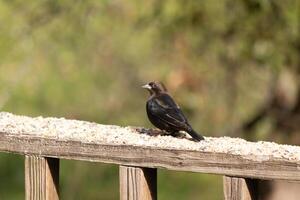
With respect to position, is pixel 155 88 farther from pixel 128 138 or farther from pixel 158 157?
pixel 158 157

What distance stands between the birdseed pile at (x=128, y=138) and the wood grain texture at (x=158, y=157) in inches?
0.8

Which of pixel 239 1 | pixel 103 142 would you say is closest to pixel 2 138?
pixel 103 142

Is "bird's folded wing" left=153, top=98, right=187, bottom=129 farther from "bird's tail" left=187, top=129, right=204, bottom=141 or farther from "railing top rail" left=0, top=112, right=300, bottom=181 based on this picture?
"railing top rail" left=0, top=112, right=300, bottom=181

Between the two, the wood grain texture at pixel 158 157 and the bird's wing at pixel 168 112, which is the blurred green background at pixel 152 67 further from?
the wood grain texture at pixel 158 157

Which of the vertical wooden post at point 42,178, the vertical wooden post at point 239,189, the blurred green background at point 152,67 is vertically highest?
the blurred green background at point 152,67

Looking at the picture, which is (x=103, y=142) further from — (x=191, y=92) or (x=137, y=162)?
(x=191, y=92)

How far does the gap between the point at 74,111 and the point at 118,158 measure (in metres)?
7.99

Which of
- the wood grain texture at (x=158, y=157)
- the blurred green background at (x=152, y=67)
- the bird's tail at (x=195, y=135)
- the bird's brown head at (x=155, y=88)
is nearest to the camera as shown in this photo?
the wood grain texture at (x=158, y=157)

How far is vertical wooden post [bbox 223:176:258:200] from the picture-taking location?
225 cm

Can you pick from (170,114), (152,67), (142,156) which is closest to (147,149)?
(142,156)

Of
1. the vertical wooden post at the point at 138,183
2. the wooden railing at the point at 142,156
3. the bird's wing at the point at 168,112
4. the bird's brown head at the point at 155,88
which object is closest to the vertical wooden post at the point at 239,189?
the wooden railing at the point at 142,156

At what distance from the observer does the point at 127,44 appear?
27.9 feet

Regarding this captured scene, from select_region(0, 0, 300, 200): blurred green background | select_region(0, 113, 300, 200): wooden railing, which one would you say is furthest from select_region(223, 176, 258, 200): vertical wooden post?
select_region(0, 0, 300, 200): blurred green background

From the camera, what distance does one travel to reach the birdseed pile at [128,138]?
2.38m
